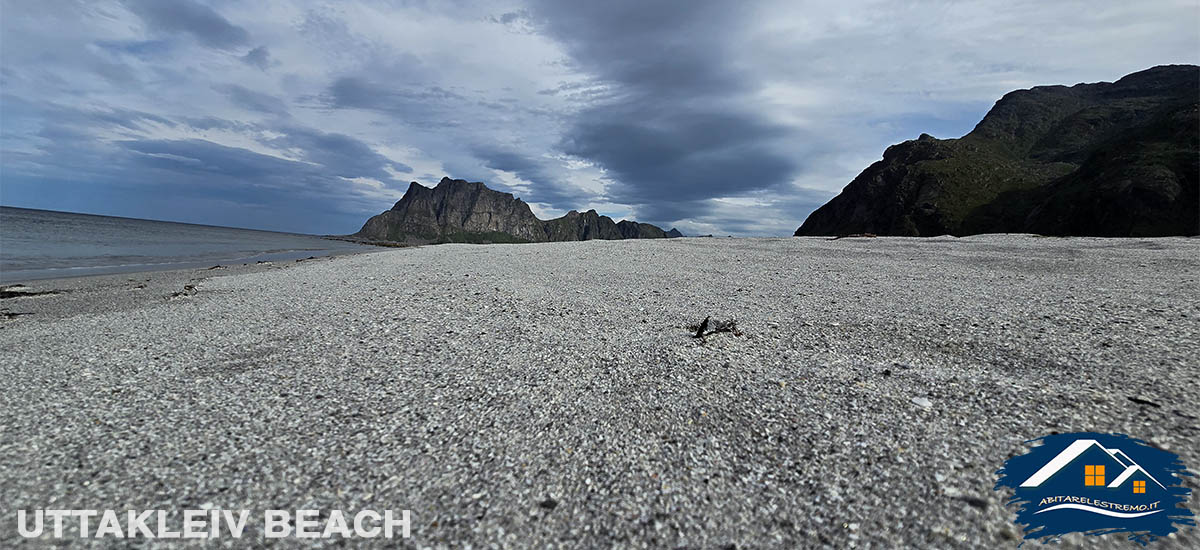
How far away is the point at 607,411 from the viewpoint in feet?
16.8

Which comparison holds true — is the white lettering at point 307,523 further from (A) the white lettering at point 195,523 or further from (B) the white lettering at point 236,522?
(A) the white lettering at point 195,523

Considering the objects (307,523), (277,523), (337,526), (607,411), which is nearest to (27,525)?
(277,523)

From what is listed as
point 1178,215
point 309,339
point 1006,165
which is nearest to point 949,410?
point 309,339

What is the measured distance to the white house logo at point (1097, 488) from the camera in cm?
308

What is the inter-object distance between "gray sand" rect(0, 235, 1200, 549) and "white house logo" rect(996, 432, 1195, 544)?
0.13 m

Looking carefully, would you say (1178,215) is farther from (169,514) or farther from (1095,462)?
(169,514)

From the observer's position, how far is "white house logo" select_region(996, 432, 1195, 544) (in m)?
3.08

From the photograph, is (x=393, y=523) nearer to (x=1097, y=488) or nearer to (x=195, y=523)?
(x=195, y=523)

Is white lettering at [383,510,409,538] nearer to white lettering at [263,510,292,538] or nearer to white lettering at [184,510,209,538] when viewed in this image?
white lettering at [263,510,292,538]

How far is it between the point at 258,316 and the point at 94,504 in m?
7.73

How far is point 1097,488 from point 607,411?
3928mm

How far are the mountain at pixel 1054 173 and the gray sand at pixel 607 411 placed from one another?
2976 inches

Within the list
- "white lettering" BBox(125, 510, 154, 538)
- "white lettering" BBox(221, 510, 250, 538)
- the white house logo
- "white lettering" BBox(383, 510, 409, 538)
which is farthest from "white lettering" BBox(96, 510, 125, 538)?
the white house logo

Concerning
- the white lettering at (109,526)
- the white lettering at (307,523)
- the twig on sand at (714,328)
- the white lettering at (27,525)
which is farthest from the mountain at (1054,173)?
the white lettering at (27,525)
